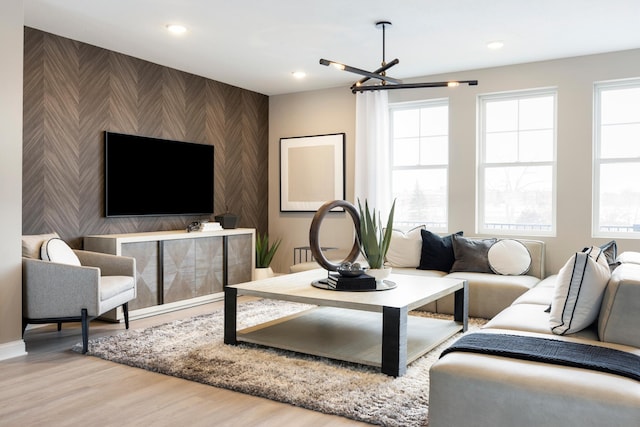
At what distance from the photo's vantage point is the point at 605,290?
98.4 inches

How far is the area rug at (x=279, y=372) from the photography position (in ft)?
8.52

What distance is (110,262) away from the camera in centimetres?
423

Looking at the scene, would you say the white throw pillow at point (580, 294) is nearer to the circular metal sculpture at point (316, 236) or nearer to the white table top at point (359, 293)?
the white table top at point (359, 293)

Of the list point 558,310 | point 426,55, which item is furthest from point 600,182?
point 558,310

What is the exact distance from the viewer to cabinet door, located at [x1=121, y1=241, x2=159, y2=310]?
4566 mm

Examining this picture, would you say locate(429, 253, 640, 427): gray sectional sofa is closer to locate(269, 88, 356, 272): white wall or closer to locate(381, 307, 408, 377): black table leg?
locate(381, 307, 408, 377): black table leg

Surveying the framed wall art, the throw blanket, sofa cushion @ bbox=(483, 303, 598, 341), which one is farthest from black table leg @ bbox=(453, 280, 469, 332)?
the framed wall art

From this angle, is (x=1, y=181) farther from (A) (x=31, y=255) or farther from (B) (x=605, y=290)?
(B) (x=605, y=290)

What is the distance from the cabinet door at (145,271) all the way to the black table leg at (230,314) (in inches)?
52.7

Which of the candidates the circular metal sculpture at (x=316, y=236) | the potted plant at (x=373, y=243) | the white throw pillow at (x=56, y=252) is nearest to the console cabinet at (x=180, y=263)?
the white throw pillow at (x=56, y=252)

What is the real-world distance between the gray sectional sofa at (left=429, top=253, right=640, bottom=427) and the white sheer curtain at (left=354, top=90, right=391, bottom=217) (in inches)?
142

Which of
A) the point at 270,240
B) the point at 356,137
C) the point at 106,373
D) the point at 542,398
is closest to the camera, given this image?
the point at 542,398

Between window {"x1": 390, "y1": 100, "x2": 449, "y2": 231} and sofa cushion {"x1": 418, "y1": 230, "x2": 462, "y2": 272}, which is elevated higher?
window {"x1": 390, "y1": 100, "x2": 449, "y2": 231}

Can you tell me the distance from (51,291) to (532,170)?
4447 millimetres
